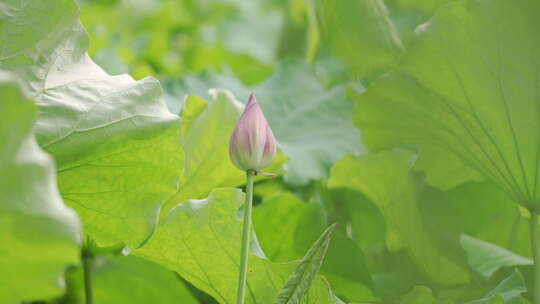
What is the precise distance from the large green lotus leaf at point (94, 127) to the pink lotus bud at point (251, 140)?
0.18ft

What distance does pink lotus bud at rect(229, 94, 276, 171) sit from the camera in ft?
1.87

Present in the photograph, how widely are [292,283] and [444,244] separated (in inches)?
13.8

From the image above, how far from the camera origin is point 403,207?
81 cm

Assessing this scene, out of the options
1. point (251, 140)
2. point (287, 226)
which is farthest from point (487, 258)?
point (251, 140)

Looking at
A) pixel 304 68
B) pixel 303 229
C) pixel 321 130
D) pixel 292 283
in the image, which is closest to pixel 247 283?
pixel 292 283

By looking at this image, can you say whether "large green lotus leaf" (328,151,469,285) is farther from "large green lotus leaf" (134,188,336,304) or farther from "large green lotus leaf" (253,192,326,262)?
"large green lotus leaf" (134,188,336,304)

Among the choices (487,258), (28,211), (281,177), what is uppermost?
(28,211)

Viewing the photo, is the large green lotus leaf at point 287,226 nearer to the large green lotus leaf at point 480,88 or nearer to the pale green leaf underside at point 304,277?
the large green lotus leaf at point 480,88

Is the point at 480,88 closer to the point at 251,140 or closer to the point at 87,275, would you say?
the point at 251,140

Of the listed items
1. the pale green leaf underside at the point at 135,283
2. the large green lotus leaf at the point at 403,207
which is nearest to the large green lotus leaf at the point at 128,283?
the pale green leaf underside at the point at 135,283

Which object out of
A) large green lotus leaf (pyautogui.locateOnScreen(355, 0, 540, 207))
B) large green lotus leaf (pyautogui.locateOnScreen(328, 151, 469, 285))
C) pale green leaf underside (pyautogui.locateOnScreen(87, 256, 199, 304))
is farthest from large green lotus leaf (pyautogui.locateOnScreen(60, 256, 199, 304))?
large green lotus leaf (pyautogui.locateOnScreen(355, 0, 540, 207))

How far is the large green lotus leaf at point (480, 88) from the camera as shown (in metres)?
0.66

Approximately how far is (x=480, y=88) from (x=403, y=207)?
184mm

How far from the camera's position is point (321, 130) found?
113 centimetres
